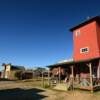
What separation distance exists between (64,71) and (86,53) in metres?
7.20

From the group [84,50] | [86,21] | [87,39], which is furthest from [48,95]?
[86,21]

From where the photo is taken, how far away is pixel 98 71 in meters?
21.2

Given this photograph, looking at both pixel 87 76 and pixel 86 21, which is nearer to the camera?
pixel 87 76

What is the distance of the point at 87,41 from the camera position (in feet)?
80.0

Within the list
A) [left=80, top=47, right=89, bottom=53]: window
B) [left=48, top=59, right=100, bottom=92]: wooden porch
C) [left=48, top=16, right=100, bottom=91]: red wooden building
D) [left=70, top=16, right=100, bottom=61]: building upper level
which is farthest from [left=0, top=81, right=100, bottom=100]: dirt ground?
[left=80, top=47, right=89, bottom=53]: window

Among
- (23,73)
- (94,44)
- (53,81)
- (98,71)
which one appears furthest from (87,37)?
(23,73)

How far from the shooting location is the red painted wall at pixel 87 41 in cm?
2300

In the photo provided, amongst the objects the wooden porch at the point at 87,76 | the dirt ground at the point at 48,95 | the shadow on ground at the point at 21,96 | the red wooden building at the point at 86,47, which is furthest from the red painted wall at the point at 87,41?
the shadow on ground at the point at 21,96

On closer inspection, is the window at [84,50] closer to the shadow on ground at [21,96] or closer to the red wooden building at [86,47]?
the red wooden building at [86,47]

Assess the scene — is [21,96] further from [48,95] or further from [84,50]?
[84,50]

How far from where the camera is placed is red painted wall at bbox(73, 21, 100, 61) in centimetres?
2300

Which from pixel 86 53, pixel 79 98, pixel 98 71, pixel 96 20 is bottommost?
pixel 79 98

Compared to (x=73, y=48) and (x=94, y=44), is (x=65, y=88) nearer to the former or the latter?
(x=94, y=44)

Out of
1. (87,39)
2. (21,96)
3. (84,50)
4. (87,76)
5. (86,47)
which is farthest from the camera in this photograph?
(84,50)
